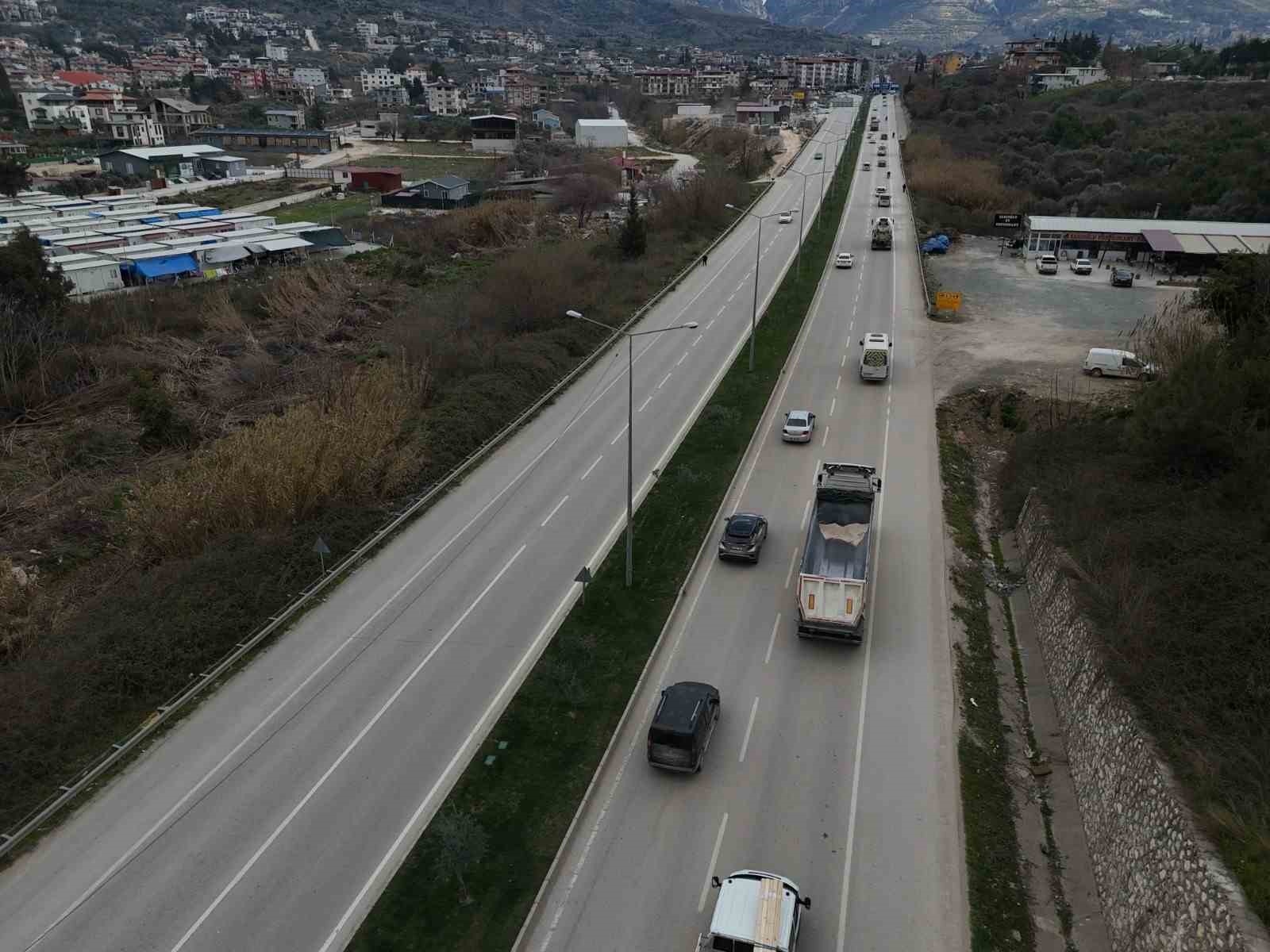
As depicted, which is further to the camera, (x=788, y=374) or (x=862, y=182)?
(x=862, y=182)

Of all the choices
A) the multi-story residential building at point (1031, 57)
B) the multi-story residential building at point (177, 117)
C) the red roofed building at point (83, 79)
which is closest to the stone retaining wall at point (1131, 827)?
the multi-story residential building at point (177, 117)

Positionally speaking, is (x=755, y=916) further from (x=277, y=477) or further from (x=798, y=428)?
(x=798, y=428)

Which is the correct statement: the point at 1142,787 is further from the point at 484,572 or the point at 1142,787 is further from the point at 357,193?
the point at 357,193

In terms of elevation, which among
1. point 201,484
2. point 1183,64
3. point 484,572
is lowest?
point 484,572

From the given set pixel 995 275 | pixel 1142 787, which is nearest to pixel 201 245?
pixel 995 275

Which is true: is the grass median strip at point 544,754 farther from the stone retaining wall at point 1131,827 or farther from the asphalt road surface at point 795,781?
the stone retaining wall at point 1131,827

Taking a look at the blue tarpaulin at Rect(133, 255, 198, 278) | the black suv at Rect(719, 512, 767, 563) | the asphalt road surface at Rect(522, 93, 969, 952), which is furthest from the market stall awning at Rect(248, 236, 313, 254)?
the black suv at Rect(719, 512, 767, 563)

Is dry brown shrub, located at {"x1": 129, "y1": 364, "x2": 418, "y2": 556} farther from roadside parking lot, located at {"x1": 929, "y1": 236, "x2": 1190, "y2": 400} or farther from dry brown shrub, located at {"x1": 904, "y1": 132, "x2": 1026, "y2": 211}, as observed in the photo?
dry brown shrub, located at {"x1": 904, "y1": 132, "x2": 1026, "y2": 211}
